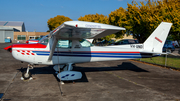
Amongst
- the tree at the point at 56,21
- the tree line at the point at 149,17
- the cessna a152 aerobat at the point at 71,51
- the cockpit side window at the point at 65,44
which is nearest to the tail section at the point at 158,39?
the cessna a152 aerobat at the point at 71,51

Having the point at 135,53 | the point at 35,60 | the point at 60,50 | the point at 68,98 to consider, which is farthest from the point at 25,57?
the point at 135,53

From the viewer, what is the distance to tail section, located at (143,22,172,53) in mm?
7988

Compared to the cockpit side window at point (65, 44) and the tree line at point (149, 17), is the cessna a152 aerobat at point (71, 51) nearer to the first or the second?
the cockpit side window at point (65, 44)

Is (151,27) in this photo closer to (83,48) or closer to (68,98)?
(83,48)

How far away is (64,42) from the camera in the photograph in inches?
279

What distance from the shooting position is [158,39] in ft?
26.4

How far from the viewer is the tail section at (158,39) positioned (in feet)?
26.2

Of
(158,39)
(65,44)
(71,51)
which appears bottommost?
(71,51)

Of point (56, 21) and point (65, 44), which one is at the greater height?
point (56, 21)

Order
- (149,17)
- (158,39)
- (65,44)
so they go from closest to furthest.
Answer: (65,44)
(158,39)
(149,17)

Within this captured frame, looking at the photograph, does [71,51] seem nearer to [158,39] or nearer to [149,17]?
[158,39]

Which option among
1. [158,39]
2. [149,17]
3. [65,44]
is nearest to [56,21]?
[149,17]

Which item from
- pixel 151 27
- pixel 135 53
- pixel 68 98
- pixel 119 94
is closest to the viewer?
pixel 68 98

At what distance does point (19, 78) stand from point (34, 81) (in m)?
0.89
